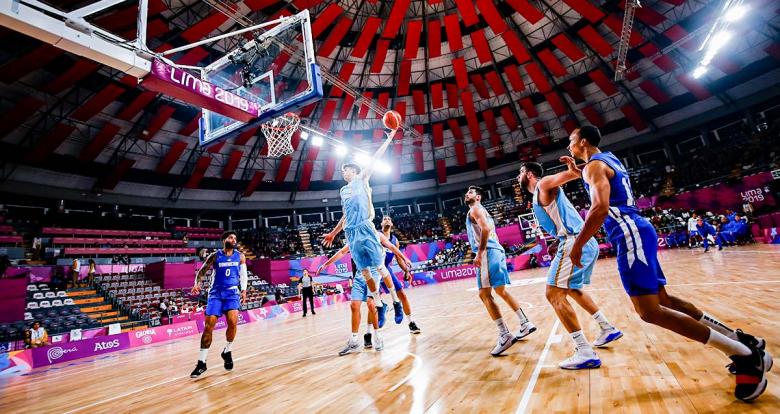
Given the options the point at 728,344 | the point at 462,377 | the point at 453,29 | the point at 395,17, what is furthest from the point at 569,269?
the point at 453,29

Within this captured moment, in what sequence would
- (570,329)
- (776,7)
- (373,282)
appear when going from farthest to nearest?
(776,7), (373,282), (570,329)

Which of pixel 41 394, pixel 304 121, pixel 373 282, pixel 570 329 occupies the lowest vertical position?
pixel 41 394

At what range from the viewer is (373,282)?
427 cm

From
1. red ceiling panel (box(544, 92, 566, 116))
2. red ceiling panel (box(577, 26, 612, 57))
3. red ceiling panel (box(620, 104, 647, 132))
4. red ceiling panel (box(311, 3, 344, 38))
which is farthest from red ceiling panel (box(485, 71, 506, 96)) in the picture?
red ceiling panel (box(311, 3, 344, 38))

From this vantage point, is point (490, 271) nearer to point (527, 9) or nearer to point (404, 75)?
point (527, 9)

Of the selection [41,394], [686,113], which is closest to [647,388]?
[41,394]

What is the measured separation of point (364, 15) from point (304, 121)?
6.20m

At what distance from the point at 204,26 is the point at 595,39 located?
56.1 feet

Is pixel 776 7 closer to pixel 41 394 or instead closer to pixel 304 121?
pixel 304 121

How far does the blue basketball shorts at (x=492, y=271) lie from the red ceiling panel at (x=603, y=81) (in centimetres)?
1981

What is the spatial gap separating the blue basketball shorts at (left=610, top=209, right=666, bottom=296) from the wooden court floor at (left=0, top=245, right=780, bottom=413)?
24.3 inches

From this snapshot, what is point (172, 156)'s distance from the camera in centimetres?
1928

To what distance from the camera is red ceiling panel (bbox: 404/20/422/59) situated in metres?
15.0

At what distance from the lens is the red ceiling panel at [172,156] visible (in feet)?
62.7
